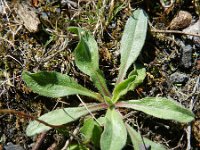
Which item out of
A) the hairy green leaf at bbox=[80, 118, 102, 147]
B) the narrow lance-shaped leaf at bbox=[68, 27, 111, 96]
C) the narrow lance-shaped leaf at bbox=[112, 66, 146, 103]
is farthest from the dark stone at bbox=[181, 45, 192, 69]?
the hairy green leaf at bbox=[80, 118, 102, 147]

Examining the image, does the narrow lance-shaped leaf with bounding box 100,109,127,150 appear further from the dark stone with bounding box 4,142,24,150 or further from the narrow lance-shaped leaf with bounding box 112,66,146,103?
the dark stone with bounding box 4,142,24,150

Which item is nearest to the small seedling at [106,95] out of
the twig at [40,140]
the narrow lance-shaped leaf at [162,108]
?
the narrow lance-shaped leaf at [162,108]

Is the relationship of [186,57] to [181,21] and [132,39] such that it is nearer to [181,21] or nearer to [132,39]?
[181,21]

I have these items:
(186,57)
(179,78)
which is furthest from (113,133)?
(186,57)

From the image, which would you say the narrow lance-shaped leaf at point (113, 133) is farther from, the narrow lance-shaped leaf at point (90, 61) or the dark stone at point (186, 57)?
the dark stone at point (186, 57)

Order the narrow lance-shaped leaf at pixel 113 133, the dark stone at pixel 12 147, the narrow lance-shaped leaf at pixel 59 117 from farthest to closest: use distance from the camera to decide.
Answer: the dark stone at pixel 12 147 → the narrow lance-shaped leaf at pixel 59 117 → the narrow lance-shaped leaf at pixel 113 133
